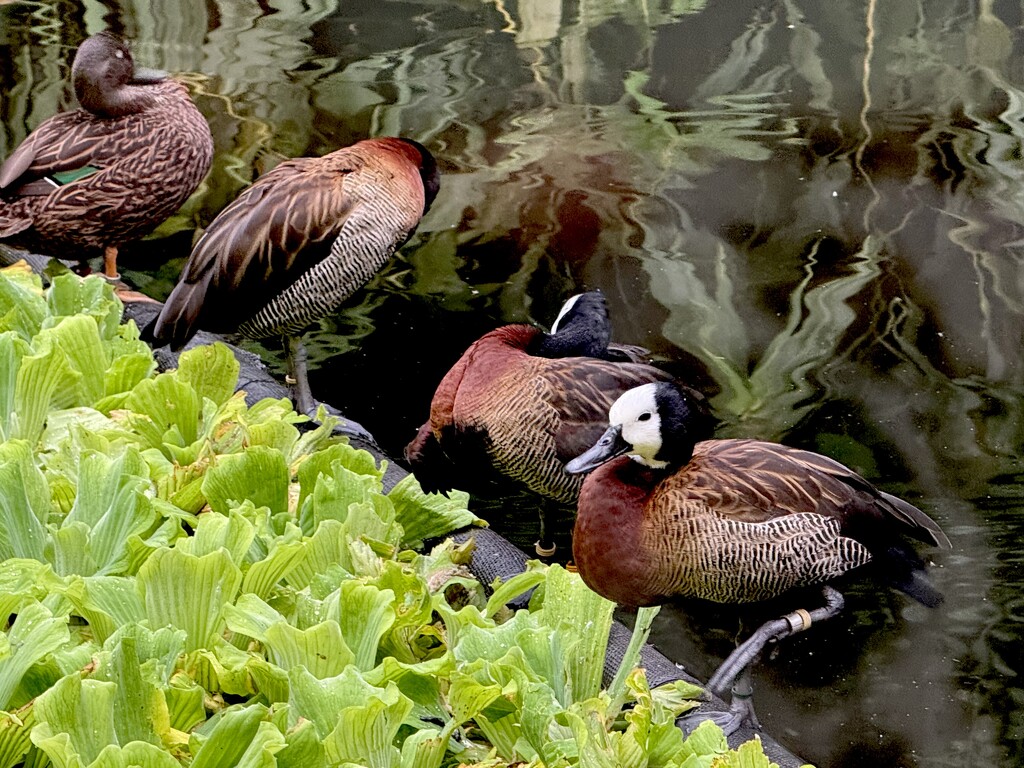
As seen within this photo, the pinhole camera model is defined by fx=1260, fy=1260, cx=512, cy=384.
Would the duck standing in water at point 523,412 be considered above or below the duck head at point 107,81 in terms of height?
below

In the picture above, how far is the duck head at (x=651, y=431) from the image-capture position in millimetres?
2521

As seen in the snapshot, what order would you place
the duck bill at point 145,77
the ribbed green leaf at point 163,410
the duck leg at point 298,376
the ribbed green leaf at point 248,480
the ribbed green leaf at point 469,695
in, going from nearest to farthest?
the ribbed green leaf at point 469,695 < the ribbed green leaf at point 248,480 < the ribbed green leaf at point 163,410 < the duck leg at point 298,376 < the duck bill at point 145,77

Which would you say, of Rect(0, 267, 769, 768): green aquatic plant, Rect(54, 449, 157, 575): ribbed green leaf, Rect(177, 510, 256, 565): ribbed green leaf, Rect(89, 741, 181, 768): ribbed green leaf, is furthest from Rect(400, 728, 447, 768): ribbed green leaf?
Rect(54, 449, 157, 575): ribbed green leaf

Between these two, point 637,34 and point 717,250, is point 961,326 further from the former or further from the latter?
point 637,34

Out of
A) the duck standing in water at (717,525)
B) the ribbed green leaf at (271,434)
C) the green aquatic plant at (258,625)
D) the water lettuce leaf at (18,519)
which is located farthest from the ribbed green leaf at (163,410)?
the duck standing in water at (717,525)

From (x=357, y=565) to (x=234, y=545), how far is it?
0.59ft

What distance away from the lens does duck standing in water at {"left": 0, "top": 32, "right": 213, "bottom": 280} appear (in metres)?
4.06

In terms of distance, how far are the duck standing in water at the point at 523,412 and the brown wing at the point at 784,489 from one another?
18.1 inches

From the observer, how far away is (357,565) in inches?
62.6

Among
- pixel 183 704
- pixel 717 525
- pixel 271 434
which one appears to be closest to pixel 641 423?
pixel 717 525

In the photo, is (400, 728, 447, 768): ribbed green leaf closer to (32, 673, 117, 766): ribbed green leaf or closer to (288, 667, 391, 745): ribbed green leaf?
(288, 667, 391, 745): ribbed green leaf

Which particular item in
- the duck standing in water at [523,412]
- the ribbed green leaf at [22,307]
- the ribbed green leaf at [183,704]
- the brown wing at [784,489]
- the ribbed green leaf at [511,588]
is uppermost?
the ribbed green leaf at [183,704]

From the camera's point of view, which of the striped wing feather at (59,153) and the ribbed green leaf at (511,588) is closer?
the ribbed green leaf at (511,588)

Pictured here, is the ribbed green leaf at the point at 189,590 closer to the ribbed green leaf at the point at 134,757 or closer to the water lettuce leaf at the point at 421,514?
the ribbed green leaf at the point at 134,757
